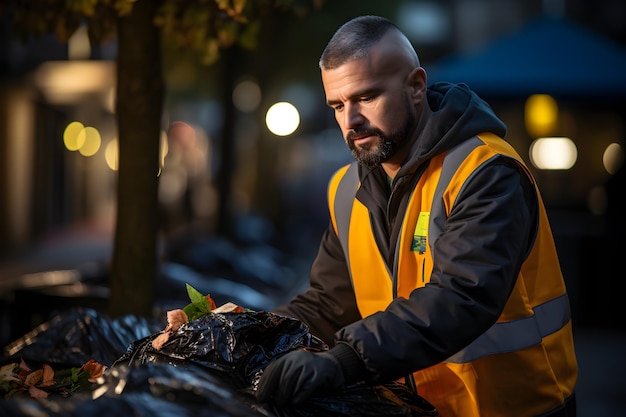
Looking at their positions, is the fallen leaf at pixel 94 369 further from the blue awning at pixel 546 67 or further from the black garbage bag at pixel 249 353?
the blue awning at pixel 546 67

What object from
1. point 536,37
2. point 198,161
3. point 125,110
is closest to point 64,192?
point 198,161

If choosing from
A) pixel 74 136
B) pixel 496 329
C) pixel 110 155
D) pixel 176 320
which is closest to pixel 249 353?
pixel 176 320

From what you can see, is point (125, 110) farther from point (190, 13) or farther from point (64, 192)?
point (64, 192)

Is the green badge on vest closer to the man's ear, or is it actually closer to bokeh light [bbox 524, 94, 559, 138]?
the man's ear

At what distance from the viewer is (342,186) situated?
3.91m

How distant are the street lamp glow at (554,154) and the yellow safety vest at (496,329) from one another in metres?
12.2

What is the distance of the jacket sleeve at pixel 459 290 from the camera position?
2920mm

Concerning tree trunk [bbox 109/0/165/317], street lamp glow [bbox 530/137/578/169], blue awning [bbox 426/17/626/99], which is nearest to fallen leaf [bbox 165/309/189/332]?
tree trunk [bbox 109/0/165/317]

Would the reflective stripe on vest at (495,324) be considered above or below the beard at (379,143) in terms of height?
below

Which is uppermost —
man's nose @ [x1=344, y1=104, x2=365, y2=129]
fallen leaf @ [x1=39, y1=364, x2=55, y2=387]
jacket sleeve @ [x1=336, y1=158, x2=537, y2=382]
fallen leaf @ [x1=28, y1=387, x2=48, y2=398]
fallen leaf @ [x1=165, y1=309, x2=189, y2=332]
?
man's nose @ [x1=344, y1=104, x2=365, y2=129]

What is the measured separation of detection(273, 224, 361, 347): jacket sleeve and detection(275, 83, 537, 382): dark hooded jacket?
1.26 feet

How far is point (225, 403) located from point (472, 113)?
4.59 ft

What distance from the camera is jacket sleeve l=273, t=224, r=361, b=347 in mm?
3910

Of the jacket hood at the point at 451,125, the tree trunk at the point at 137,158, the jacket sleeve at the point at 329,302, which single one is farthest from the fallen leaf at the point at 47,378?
the tree trunk at the point at 137,158
